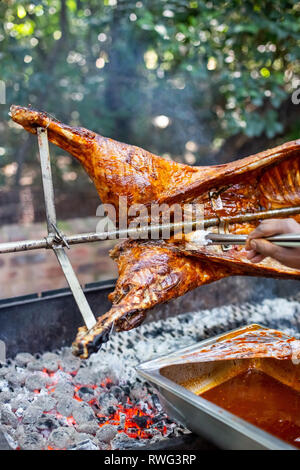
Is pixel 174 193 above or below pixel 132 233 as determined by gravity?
above

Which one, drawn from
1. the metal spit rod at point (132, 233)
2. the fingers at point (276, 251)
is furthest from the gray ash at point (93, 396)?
the fingers at point (276, 251)

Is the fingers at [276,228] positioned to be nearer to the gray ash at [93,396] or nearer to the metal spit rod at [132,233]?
the metal spit rod at [132,233]

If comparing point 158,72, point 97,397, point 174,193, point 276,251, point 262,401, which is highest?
point 158,72

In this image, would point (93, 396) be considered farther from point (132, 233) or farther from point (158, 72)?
point (158, 72)

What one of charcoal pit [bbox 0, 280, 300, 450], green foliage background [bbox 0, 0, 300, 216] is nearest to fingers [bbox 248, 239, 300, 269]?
charcoal pit [bbox 0, 280, 300, 450]

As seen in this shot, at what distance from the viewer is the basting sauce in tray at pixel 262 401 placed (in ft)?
4.87

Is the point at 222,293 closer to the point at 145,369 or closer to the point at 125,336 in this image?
the point at 125,336

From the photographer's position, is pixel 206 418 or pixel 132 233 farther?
pixel 132 233

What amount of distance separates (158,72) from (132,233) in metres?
4.07

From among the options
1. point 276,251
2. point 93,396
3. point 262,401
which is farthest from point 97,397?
point 276,251

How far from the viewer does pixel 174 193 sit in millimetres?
1927

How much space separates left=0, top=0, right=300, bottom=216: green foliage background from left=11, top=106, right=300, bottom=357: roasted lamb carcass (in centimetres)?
265

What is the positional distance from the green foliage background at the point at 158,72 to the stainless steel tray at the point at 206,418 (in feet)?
11.7

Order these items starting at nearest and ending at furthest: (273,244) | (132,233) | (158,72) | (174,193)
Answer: (273,244)
(132,233)
(174,193)
(158,72)
